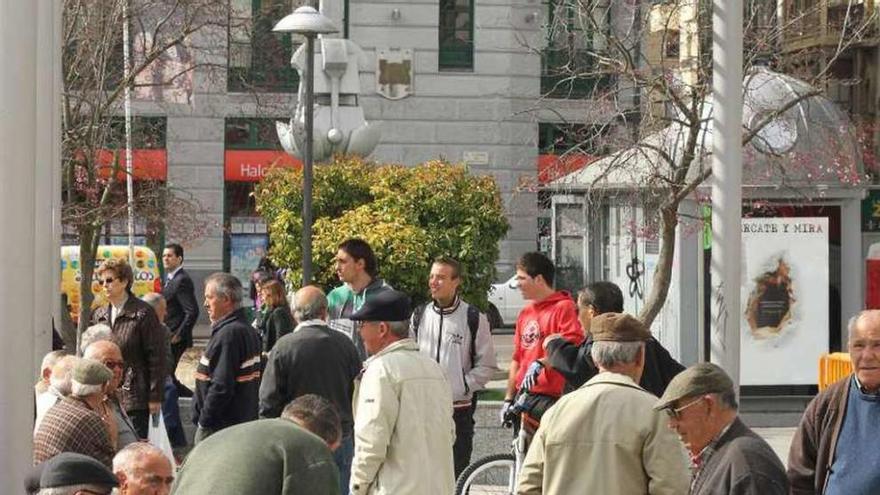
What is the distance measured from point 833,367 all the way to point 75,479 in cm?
1150

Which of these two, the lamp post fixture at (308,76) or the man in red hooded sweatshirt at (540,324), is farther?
the lamp post fixture at (308,76)

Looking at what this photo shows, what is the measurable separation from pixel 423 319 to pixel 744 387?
7.74m

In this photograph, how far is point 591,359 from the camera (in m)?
9.34

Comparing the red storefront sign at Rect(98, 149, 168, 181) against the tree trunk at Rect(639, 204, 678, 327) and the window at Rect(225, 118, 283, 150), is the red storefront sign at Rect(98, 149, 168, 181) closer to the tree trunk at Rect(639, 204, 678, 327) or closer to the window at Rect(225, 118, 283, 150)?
the window at Rect(225, 118, 283, 150)

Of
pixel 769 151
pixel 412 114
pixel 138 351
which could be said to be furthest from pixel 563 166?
pixel 412 114

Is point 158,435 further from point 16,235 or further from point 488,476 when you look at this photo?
point 16,235

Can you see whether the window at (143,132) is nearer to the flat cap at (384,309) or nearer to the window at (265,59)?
the window at (265,59)

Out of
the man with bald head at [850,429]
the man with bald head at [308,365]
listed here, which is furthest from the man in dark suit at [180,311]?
the man with bald head at [850,429]

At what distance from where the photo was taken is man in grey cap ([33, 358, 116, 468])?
7.84 metres


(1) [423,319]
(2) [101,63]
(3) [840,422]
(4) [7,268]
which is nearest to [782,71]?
(2) [101,63]

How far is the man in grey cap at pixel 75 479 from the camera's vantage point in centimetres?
600

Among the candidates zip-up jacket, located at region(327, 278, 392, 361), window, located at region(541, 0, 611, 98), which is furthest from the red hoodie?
window, located at region(541, 0, 611, 98)

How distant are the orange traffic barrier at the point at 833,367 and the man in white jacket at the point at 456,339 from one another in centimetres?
539

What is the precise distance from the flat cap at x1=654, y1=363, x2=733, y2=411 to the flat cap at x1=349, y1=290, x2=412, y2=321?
2.11 m
